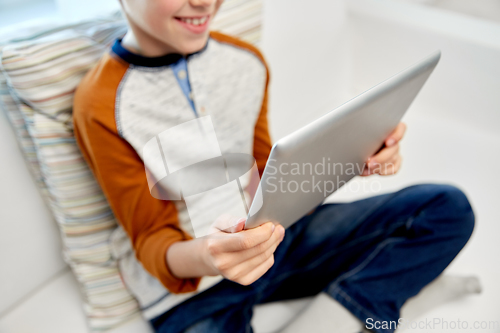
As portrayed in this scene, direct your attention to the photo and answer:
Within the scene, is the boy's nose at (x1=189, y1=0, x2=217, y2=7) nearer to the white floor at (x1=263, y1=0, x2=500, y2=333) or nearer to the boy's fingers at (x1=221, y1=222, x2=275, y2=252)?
the boy's fingers at (x1=221, y1=222, x2=275, y2=252)

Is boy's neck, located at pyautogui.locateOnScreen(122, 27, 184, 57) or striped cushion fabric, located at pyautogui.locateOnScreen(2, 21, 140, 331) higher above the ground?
boy's neck, located at pyautogui.locateOnScreen(122, 27, 184, 57)

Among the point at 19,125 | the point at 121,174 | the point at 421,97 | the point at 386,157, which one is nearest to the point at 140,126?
the point at 121,174

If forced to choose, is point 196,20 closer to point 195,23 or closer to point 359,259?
point 195,23

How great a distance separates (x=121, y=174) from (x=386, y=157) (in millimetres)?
436

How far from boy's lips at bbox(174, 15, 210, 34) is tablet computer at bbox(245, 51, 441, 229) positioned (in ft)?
0.89

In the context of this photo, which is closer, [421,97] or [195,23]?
[195,23]

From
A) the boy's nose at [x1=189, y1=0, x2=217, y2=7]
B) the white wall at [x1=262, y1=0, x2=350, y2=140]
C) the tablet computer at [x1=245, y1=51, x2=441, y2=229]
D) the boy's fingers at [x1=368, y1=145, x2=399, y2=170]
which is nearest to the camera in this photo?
the tablet computer at [x1=245, y1=51, x2=441, y2=229]

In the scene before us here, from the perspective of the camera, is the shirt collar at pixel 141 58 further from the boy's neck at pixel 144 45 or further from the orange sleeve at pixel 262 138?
the orange sleeve at pixel 262 138

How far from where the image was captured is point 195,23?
61 cm

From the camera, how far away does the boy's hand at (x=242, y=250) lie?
0.47 m

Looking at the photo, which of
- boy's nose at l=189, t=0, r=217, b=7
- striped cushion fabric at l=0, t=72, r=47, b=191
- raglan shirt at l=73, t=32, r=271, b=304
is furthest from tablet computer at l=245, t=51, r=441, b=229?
striped cushion fabric at l=0, t=72, r=47, b=191

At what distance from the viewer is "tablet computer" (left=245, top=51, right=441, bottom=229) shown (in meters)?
0.42

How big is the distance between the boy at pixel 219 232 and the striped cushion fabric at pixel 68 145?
0.03 metres

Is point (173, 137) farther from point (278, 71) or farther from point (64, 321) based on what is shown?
point (278, 71)
